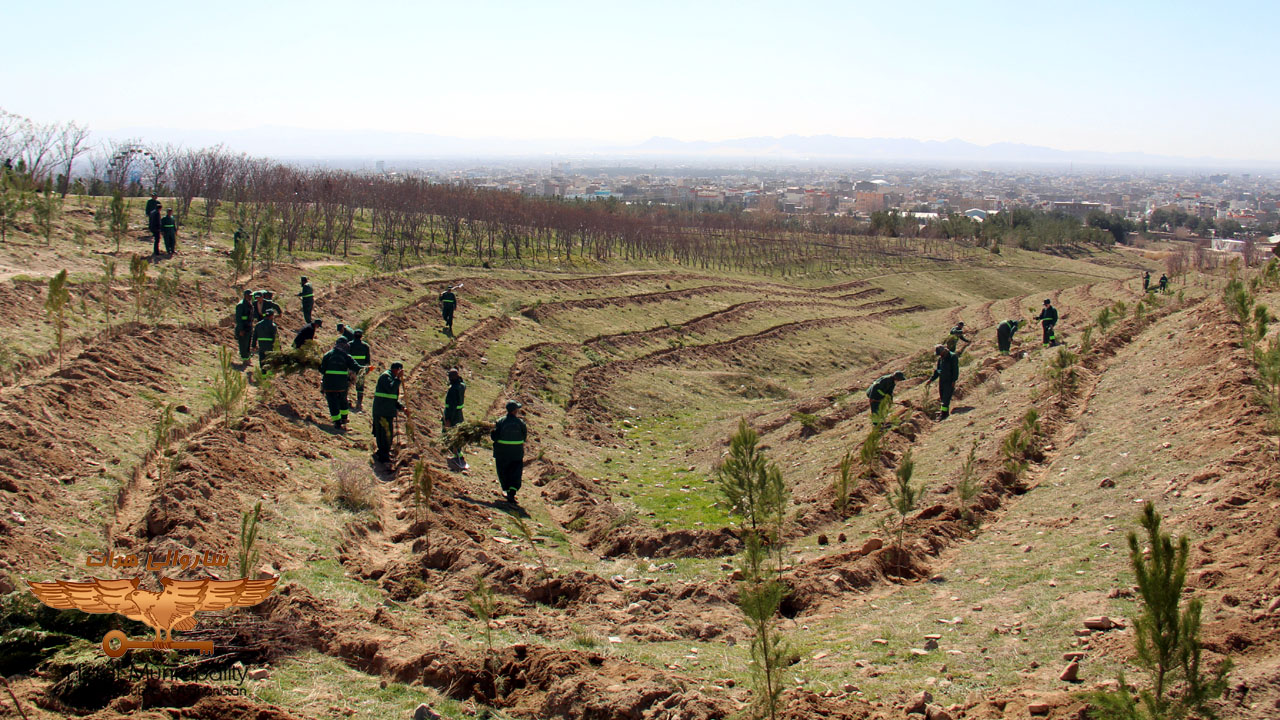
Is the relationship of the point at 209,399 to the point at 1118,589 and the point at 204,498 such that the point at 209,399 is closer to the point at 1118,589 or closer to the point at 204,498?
the point at 204,498

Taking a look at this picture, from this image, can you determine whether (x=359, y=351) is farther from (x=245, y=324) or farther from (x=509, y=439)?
(x=509, y=439)

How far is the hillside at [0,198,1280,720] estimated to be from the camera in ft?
21.1

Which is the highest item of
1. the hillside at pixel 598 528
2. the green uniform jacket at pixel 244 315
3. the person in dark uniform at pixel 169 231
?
the person in dark uniform at pixel 169 231

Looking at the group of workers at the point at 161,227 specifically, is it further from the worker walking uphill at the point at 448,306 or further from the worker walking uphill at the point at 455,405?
the worker walking uphill at the point at 455,405

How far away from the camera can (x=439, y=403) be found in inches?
781

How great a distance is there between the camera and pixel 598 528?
12.9m

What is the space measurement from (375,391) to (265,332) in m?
3.04

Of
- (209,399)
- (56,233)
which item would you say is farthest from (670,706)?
(56,233)

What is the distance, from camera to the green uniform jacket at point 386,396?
13828mm

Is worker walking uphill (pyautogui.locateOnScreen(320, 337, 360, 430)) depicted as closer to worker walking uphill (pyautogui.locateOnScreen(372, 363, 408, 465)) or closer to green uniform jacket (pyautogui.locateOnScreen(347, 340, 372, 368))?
green uniform jacket (pyautogui.locateOnScreen(347, 340, 372, 368))

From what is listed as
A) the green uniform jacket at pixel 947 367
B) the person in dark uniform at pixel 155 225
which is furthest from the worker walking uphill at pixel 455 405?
the person in dark uniform at pixel 155 225

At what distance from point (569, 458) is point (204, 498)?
367 inches

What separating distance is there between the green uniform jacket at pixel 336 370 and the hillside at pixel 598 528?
0.83 meters

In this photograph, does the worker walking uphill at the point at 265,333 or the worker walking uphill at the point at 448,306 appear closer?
the worker walking uphill at the point at 265,333
